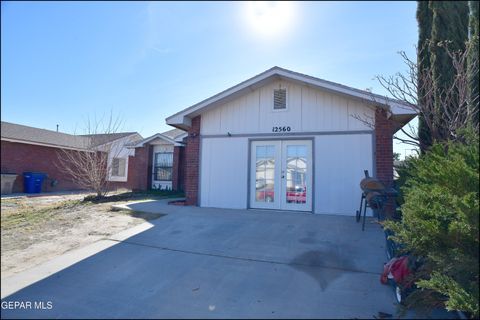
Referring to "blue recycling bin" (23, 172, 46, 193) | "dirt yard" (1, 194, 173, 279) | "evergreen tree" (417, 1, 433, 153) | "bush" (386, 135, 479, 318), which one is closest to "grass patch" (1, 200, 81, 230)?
"dirt yard" (1, 194, 173, 279)

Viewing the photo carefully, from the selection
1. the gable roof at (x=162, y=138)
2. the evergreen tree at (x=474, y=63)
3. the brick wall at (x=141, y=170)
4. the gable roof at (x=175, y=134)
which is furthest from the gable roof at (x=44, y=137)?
the brick wall at (x=141, y=170)

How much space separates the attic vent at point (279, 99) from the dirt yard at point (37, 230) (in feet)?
22.7

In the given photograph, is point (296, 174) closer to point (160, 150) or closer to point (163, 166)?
point (163, 166)

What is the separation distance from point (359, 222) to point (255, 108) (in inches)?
179

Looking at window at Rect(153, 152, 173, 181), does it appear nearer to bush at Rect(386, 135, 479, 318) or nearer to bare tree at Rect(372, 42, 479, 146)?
bare tree at Rect(372, 42, 479, 146)

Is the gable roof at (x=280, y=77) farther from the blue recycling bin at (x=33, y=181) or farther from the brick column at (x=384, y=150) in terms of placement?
the blue recycling bin at (x=33, y=181)

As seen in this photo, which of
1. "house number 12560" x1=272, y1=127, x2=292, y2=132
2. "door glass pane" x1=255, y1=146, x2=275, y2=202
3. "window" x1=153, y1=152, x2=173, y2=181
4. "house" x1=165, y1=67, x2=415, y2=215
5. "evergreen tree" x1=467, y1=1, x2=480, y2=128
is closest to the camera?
"evergreen tree" x1=467, y1=1, x2=480, y2=128

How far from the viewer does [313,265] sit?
14.3 feet

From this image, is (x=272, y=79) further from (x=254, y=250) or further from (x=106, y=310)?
(x=106, y=310)

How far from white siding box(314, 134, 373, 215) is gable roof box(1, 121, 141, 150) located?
6.02 meters

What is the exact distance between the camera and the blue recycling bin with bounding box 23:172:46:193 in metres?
2.14

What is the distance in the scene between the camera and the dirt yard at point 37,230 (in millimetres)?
1866

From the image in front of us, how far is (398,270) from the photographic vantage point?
3471mm

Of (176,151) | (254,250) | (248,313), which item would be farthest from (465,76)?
(176,151)
